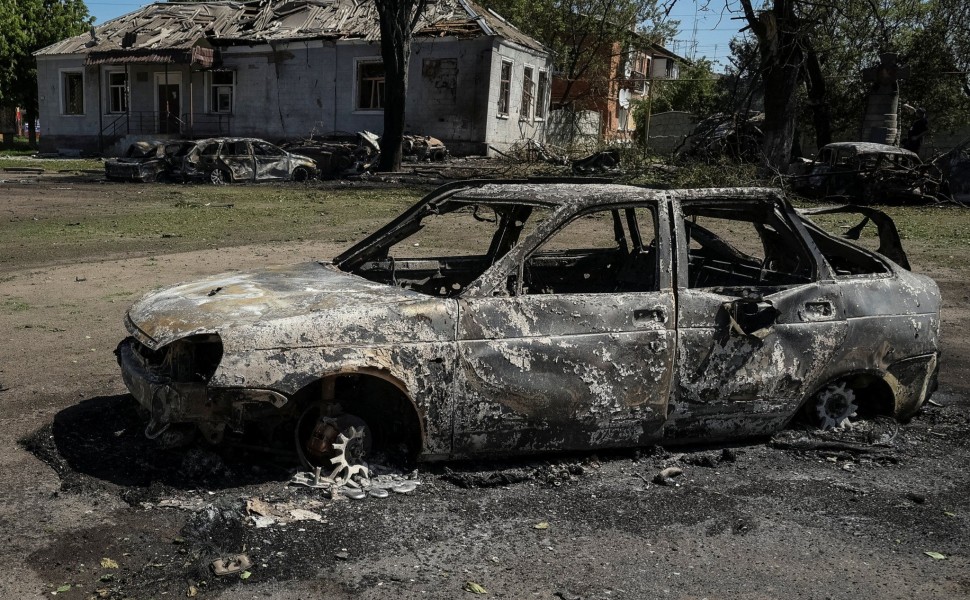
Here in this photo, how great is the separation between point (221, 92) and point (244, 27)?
2648 millimetres

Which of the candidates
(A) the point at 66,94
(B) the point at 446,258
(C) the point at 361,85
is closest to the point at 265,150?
(C) the point at 361,85

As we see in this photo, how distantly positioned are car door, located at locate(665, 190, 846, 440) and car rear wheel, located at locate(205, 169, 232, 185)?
1926 centimetres

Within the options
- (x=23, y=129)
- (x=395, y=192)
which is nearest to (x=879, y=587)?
(x=395, y=192)

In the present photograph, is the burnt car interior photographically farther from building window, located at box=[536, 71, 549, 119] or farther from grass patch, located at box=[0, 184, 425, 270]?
building window, located at box=[536, 71, 549, 119]

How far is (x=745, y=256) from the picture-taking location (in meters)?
5.93

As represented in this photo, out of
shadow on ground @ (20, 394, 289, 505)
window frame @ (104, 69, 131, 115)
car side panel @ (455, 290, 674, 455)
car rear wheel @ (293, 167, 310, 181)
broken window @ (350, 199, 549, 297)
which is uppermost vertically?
window frame @ (104, 69, 131, 115)

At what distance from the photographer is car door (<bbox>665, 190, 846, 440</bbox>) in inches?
187

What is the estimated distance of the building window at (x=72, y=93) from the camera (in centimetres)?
3719

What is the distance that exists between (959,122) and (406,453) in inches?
1349

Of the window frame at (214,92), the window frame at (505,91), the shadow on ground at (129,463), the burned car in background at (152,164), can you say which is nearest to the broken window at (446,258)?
the shadow on ground at (129,463)

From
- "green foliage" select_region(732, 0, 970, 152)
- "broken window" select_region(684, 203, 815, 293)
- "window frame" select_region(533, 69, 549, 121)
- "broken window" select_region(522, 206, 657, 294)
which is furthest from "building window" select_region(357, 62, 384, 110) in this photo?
"broken window" select_region(684, 203, 815, 293)

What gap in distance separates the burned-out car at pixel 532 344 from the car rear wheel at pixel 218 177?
18302mm

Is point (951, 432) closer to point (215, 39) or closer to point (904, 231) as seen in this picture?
point (904, 231)

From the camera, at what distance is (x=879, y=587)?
3.57 m
